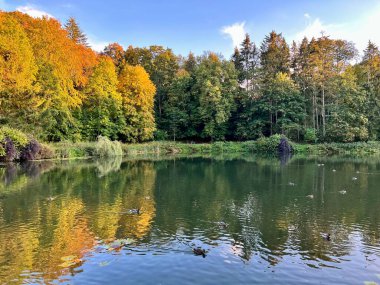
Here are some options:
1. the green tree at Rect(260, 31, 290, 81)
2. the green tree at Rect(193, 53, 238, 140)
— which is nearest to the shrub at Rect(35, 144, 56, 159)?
the green tree at Rect(193, 53, 238, 140)

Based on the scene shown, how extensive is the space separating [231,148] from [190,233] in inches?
1797

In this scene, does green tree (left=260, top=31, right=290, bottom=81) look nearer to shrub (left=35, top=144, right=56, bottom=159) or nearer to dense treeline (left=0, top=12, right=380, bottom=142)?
dense treeline (left=0, top=12, right=380, bottom=142)

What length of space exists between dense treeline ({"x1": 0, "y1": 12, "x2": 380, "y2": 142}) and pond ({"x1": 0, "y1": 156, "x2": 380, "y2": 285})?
24.6 metres

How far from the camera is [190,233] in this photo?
11766 mm

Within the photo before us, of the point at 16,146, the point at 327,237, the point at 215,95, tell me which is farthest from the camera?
the point at 215,95

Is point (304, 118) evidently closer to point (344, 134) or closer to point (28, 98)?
point (344, 134)

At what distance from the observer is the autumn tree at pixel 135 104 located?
5525 cm

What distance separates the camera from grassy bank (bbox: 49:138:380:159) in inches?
1967

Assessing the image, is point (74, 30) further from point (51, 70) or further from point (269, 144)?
point (269, 144)

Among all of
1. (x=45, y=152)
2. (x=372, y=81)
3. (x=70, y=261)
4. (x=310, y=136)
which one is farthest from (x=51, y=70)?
(x=372, y=81)

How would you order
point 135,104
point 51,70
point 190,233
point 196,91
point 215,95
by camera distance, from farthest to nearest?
point 196,91 < point 215,95 < point 135,104 < point 51,70 < point 190,233

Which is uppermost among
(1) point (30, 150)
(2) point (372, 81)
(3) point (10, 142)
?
(2) point (372, 81)

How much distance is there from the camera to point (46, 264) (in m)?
9.16

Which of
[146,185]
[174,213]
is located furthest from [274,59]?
[174,213]
